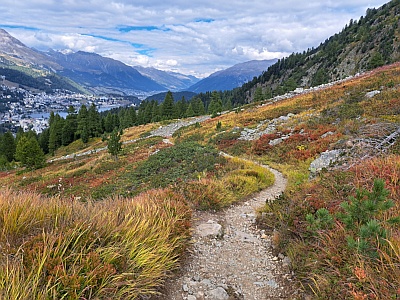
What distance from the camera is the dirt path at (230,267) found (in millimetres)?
3930

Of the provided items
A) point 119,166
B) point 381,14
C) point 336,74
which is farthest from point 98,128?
point 381,14

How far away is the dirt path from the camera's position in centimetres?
393

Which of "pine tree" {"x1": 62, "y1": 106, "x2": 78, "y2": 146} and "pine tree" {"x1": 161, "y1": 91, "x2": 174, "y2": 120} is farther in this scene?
"pine tree" {"x1": 161, "y1": 91, "x2": 174, "y2": 120}

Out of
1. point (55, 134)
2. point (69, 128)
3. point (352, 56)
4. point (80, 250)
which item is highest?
point (352, 56)

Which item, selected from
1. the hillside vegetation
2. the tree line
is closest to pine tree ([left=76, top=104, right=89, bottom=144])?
the tree line

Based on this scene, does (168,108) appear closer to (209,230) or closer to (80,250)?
(209,230)

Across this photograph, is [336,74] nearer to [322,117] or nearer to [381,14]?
[381,14]

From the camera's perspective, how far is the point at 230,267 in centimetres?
468

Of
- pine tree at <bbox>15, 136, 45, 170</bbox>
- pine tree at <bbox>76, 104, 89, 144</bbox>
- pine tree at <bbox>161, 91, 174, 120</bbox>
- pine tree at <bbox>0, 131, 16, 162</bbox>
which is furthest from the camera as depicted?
pine tree at <bbox>161, 91, 174, 120</bbox>

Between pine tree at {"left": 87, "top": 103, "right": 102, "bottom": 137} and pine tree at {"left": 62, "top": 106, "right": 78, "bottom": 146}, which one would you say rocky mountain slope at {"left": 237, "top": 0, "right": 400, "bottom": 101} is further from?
pine tree at {"left": 62, "top": 106, "right": 78, "bottom": 146}

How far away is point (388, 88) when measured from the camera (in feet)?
66.2

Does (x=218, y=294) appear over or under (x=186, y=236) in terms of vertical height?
under

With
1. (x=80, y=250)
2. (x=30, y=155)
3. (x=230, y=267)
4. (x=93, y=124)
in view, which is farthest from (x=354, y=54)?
(x=80, y=250)

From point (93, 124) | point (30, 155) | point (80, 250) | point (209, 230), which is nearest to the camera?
point (80, 250)
